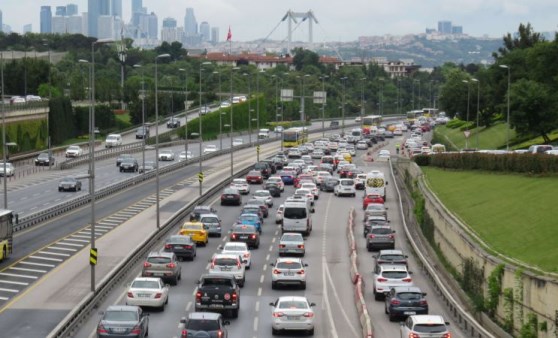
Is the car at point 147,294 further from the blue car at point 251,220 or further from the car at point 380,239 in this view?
the blue car at point 251,220

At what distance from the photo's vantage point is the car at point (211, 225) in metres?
66.5

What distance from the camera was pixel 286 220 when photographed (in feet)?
224

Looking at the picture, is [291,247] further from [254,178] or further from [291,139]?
[291,139]

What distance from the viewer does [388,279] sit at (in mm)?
48094

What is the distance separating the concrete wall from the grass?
2.63 feet

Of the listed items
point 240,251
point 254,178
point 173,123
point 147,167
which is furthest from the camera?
point 173,123

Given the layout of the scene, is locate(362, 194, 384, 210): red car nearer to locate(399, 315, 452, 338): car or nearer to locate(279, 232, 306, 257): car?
locate(279, 232, 306, 257): car

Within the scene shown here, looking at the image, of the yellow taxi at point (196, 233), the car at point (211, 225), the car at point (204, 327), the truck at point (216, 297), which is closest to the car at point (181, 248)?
the yellow taxi at point (196, 233)

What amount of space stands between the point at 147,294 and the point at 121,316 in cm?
659

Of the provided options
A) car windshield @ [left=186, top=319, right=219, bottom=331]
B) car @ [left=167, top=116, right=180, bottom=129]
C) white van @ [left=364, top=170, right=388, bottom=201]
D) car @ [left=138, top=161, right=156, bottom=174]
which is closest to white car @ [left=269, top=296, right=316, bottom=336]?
car windshield @ [left=186, top=319, right=219, bottom=331]

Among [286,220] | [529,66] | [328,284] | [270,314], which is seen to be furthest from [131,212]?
[529,66]

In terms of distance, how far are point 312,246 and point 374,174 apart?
24.9m

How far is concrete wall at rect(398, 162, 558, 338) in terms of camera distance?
35.5 m

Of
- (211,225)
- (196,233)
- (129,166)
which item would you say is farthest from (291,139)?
(196,233)
